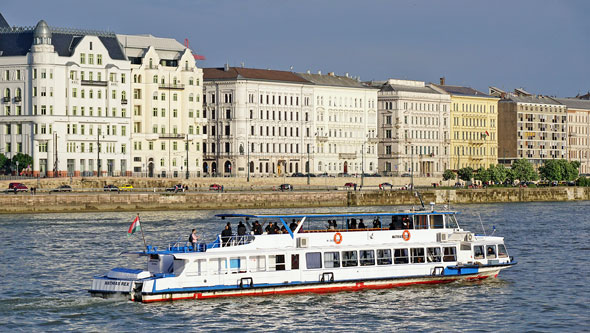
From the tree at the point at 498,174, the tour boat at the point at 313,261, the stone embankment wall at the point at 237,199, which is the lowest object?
the tour boat at the point at 313,261

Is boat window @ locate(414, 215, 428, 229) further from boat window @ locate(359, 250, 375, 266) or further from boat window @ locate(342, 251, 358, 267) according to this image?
boat window @ locate(342, 251, 358, 267)

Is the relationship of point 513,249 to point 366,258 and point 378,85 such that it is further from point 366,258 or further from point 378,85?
point 378,85

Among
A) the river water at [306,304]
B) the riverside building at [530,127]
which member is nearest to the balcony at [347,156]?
the riverside building at [530,127]

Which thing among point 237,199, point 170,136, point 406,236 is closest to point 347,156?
point 170,136

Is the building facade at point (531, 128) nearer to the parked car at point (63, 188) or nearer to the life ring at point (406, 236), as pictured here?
the parked car at point (63, 188)

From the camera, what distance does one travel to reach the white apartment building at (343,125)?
495ft

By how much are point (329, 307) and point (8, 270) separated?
17155mm

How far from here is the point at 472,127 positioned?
176 meters

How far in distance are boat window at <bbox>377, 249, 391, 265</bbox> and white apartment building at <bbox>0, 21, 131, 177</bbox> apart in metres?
73.1

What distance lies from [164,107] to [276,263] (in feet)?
288

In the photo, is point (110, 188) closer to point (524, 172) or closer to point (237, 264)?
point (237, 264)

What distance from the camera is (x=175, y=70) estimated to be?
132 meters

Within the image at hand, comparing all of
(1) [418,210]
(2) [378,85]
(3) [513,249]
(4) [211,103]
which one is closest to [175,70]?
(4) [211,103]

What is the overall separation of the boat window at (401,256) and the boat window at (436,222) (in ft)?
7.42
